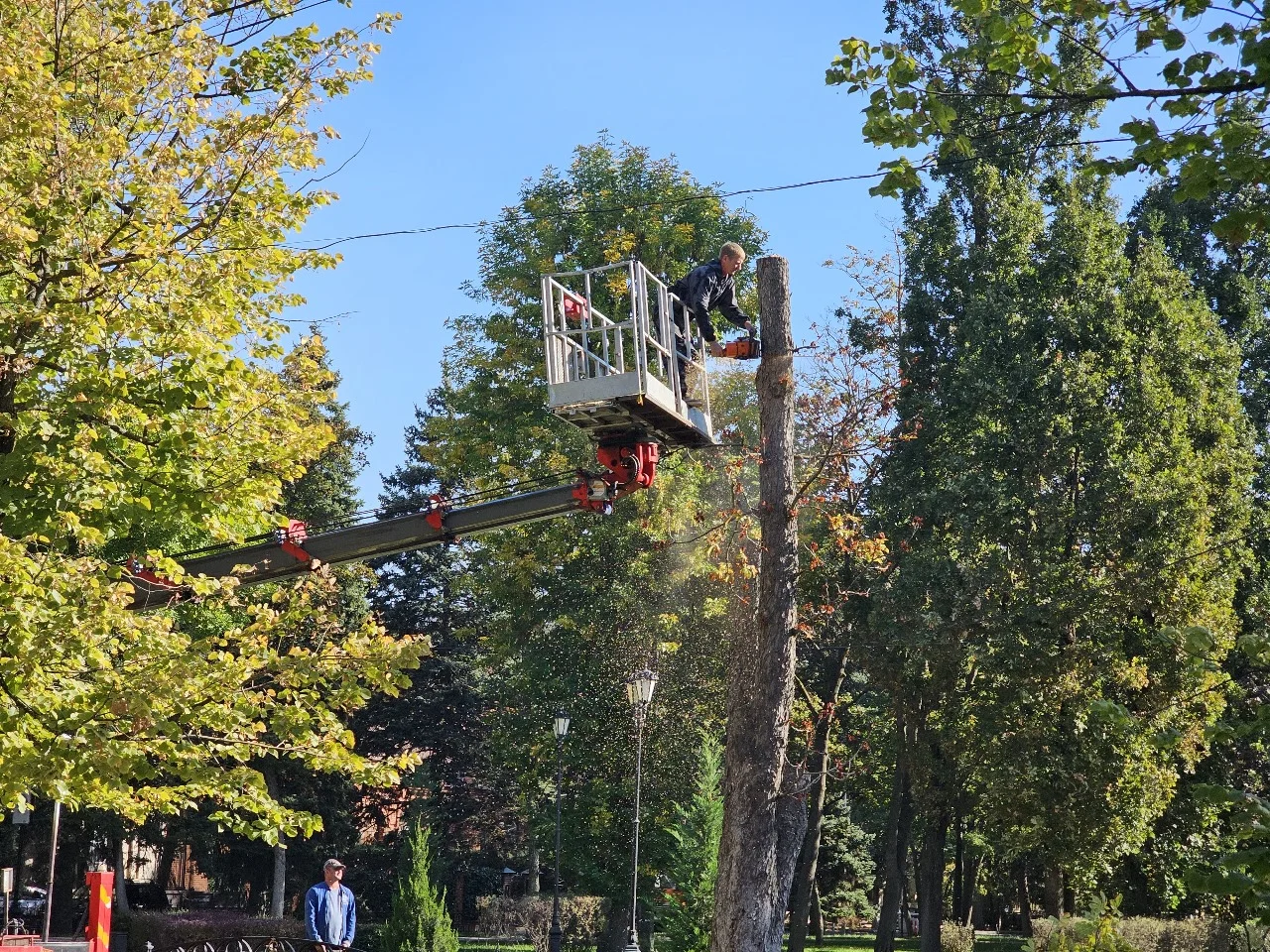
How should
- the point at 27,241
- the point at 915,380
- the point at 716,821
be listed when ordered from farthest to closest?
the point at 915,380 < the point at 716,821 < the point at 27,241

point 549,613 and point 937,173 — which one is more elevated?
point 937,173

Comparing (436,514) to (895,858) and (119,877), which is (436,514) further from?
(119,877)

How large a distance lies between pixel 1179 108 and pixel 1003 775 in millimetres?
17784

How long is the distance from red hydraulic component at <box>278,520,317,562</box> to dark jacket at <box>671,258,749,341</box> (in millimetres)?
4268

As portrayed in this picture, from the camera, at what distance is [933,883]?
28031 millimetres

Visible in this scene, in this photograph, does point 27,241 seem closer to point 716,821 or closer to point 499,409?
point 716,821

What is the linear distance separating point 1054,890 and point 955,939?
19.9 feet

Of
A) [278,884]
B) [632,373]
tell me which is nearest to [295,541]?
[632,373]

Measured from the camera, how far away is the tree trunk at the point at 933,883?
27281 millimetres

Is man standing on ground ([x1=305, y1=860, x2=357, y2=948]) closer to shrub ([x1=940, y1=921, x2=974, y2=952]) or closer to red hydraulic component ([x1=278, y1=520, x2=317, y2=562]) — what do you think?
→ red hydraulic component ([x1=278, y1=520, x2=317, y2=562])

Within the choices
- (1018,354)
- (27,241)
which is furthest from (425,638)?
(1018,354)

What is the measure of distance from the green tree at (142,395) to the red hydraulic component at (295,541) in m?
0.96

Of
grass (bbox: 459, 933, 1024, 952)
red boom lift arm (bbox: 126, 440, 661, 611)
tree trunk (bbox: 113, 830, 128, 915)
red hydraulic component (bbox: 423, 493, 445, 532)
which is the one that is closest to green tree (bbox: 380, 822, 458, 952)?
grass (bbox: 459, 933, 1024, 952)

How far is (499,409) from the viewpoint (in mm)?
29297
